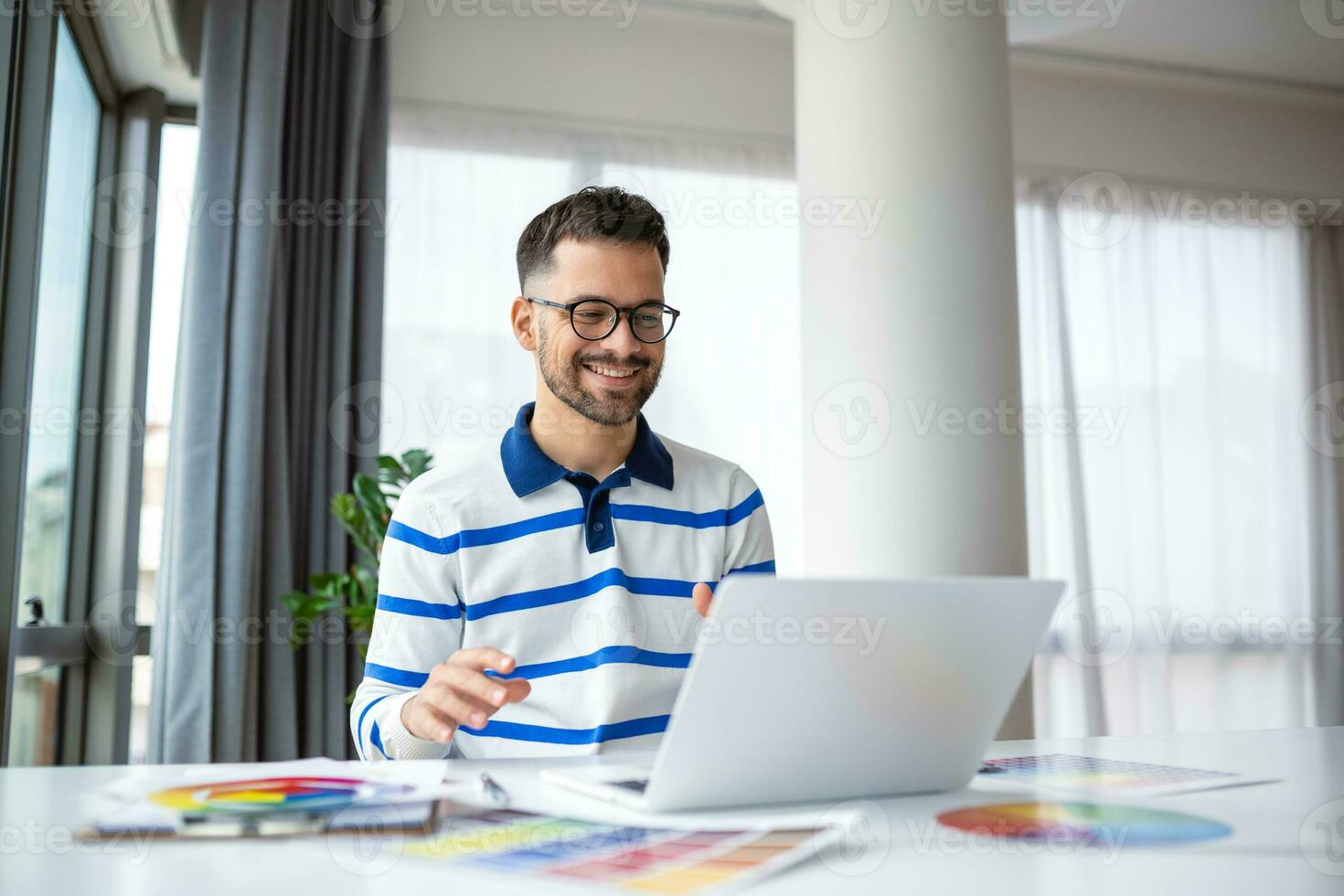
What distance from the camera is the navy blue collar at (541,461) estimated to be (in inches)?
59.1

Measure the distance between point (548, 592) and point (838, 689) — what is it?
0.70m

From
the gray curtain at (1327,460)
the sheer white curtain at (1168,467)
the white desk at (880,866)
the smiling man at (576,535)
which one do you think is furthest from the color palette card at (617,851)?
the gray curtain at (1327,460)

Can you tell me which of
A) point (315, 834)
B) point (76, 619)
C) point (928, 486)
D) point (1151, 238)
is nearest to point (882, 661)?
point (315, 834)

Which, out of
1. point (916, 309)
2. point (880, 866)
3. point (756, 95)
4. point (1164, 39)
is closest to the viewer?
point (880, 866)

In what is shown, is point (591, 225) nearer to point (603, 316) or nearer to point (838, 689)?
point (603, 316)

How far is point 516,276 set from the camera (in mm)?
3736

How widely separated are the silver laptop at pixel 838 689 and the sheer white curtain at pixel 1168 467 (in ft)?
11.4

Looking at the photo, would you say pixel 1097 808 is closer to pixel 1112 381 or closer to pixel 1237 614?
pixel 1112 381

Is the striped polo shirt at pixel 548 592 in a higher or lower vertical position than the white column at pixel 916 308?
lower

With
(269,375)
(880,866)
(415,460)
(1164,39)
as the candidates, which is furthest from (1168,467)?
(880,866)

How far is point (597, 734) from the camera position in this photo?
138cm

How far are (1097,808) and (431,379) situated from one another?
2980mm

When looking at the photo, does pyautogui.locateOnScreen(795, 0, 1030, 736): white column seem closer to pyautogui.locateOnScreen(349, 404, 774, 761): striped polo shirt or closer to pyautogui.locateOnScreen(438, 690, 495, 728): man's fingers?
pyautogui.locateOnScreen(349, 404, 774, 761): striped polo shirt

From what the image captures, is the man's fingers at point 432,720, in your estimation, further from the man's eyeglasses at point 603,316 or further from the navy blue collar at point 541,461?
the man's eyeglasses at point 603,316
